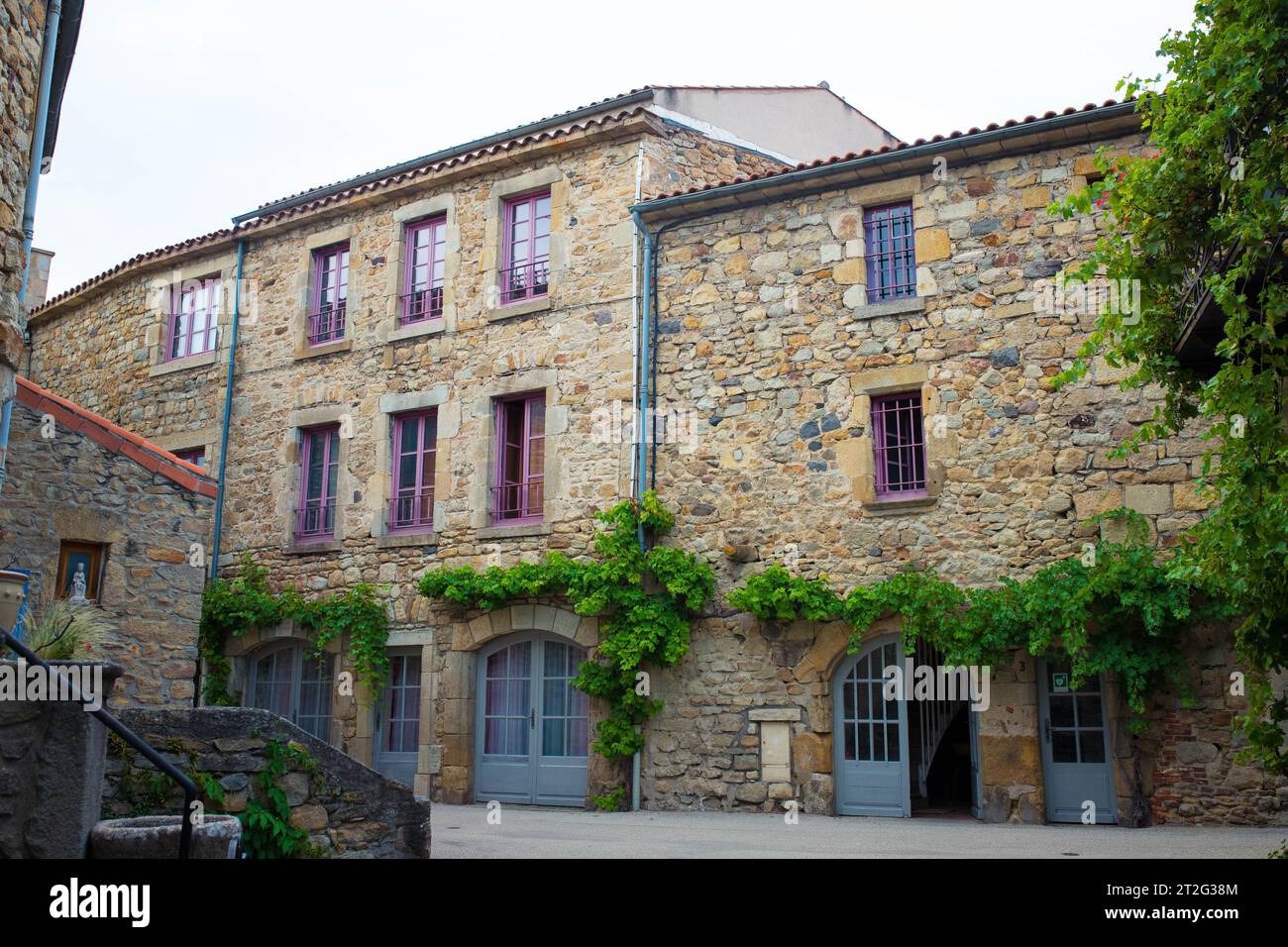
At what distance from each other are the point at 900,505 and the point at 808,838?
10.9ft

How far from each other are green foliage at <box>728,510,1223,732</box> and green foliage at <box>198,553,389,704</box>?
541cm

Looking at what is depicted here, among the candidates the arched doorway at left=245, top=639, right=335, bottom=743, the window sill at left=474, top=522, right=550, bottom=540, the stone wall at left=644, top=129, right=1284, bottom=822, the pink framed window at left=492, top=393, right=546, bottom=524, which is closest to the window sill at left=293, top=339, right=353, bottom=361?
the pink framed window at left=492, top=393, right=546, bottom=524

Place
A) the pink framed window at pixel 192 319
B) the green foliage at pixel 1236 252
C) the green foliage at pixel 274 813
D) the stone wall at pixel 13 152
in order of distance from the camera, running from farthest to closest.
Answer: the pink framed window at pixel 192 319 < the green foliage at pixel 274 813 < the green foliage at pixel 1236 252 < the stone wall at pixel 13 152

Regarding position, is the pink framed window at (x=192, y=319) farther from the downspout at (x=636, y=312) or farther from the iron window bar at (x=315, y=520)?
the downspout at (x=636, y=312)

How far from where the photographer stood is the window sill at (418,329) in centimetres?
1348

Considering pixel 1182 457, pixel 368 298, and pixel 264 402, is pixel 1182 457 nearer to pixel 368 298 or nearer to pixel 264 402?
pixel 368 298

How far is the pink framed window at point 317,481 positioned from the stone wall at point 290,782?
758 centimetres

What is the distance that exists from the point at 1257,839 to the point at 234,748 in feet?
22.8

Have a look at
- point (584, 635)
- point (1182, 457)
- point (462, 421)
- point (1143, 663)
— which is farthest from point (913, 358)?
point (462, 421)

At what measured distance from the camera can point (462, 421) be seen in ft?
42.8

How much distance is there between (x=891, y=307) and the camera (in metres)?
11.0

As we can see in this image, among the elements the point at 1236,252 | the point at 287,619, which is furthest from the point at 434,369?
the point at 1236,252

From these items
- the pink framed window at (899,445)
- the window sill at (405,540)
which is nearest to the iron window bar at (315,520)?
the window sill at (405,540)

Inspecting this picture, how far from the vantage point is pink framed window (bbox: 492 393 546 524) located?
41.4 feet
